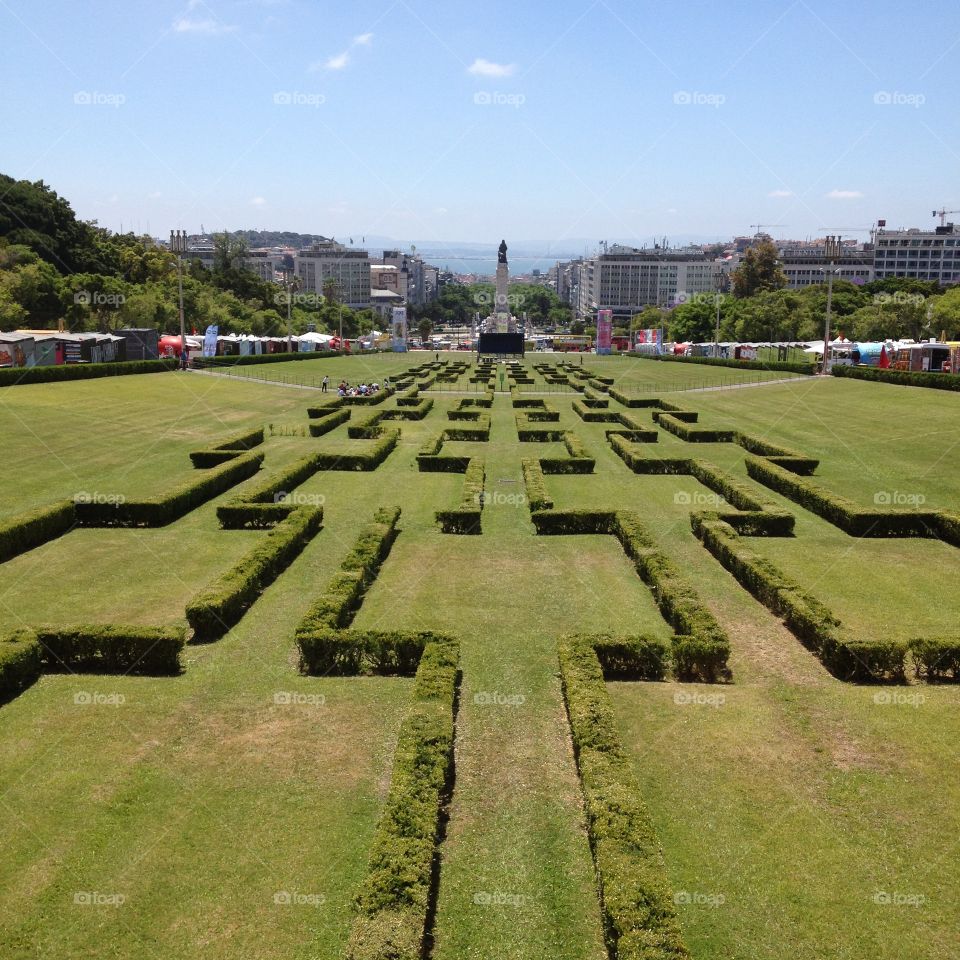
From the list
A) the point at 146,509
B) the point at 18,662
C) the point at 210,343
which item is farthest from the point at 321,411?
the point at 210,343

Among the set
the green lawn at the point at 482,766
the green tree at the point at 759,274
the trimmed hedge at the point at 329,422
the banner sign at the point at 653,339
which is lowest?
the green lawn at the point at 482,766

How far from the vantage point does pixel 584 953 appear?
26.2 ft

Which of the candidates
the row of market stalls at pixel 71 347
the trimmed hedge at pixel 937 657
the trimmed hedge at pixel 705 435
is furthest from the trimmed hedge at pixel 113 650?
the row of market stalls at pixel 71 347

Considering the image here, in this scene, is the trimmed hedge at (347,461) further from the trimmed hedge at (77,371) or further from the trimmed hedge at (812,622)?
the trimmed hedge at (77,371)

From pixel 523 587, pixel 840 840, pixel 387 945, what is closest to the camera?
pixel 387 945

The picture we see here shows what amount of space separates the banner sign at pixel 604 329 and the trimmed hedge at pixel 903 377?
5935cm

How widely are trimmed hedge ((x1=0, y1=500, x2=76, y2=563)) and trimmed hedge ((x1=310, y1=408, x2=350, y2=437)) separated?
17770 millimetres

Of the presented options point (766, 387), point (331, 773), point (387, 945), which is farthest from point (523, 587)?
point (766, 387)

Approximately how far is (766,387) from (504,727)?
57.7 meters

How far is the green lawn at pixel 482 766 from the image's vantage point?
329 inches

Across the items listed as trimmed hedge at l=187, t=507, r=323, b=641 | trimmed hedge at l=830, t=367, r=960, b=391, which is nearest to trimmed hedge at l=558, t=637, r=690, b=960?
trimmed hedge at l=187, t=507, r=323, b=641

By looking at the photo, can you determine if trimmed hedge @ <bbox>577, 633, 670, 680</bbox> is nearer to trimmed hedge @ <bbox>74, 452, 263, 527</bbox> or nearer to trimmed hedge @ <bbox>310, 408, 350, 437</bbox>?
trimmed hedge @ <bbox>74, 452, 263, 527</bbox>

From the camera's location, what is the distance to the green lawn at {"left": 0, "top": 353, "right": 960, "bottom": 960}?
8352 millimetres

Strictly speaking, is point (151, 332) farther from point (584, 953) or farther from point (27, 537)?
point (584, 953)
